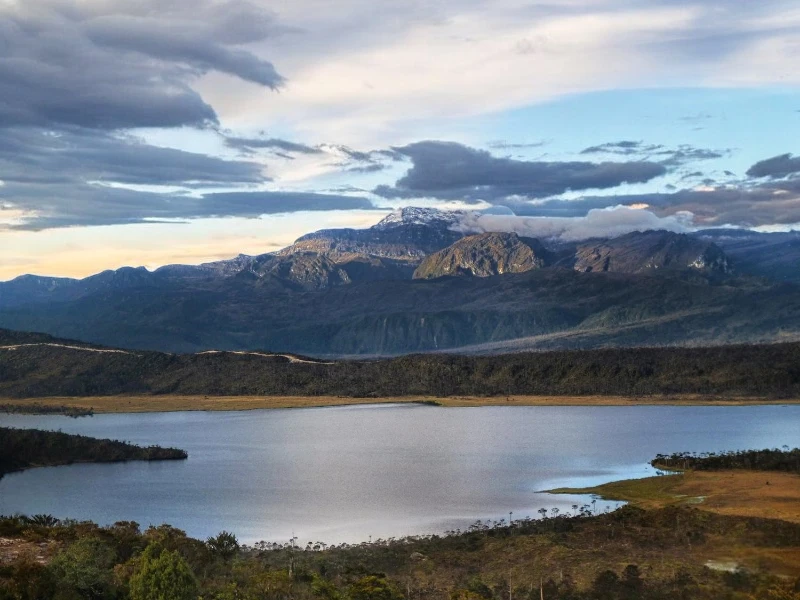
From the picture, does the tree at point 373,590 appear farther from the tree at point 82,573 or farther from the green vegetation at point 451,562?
the tree at point 82,573

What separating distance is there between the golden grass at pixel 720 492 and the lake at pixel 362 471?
5121 millimetres

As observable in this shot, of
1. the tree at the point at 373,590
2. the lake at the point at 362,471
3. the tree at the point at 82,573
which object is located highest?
the tree at the point at 82,573

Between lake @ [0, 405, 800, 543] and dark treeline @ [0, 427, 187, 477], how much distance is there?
14.1 ft

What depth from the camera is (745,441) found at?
147m

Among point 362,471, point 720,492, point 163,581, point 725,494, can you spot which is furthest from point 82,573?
point 362,471

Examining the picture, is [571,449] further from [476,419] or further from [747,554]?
[747,554]

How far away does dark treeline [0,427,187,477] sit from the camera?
463 ft

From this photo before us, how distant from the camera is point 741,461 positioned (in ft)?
396

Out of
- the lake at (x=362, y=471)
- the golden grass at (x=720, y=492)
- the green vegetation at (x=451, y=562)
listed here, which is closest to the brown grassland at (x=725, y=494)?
the golden grass at (x=720, y=492)

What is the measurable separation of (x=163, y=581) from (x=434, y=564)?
90.5ft

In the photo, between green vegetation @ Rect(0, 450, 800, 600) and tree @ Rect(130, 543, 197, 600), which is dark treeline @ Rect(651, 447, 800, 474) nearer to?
green vegetation @ Rect(0, 450, 800, 600)

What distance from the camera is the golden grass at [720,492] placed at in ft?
300

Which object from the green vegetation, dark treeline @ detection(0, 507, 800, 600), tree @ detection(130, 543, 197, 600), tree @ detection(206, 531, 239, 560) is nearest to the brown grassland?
the green vegetation

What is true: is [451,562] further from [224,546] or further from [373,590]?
[224,546]
